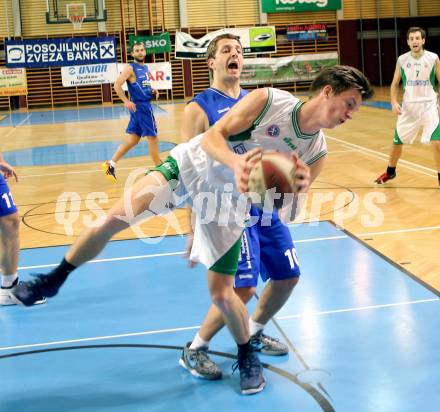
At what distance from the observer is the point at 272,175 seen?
3053 millimetres

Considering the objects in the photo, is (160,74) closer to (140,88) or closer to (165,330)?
(140,88)

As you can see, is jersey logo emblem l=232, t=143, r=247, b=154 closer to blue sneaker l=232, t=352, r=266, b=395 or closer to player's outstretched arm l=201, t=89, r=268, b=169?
player's outstretched arm l=201, t=89, r=268, b=169

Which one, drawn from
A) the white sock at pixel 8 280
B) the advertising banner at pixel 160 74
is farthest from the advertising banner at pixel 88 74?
the white sock at pixel 8 280

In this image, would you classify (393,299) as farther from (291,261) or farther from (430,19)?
(430,19)

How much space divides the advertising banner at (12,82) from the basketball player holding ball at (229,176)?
72.2 ft

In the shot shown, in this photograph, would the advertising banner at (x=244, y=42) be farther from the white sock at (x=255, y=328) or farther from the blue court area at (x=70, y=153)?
the white sock at (x=255, y=328)

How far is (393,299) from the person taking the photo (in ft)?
16.8

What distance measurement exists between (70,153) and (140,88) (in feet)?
11.5

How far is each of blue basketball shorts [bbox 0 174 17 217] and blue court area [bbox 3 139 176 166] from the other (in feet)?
24.8

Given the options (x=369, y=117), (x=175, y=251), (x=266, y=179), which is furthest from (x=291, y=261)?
(x=369, y=117)

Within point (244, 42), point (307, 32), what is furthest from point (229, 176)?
point (307, 32)

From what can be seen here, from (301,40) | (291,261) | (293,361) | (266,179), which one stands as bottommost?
(293,361)

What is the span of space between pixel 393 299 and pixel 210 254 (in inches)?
77.9

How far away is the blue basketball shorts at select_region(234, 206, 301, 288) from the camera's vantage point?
13.2ft
